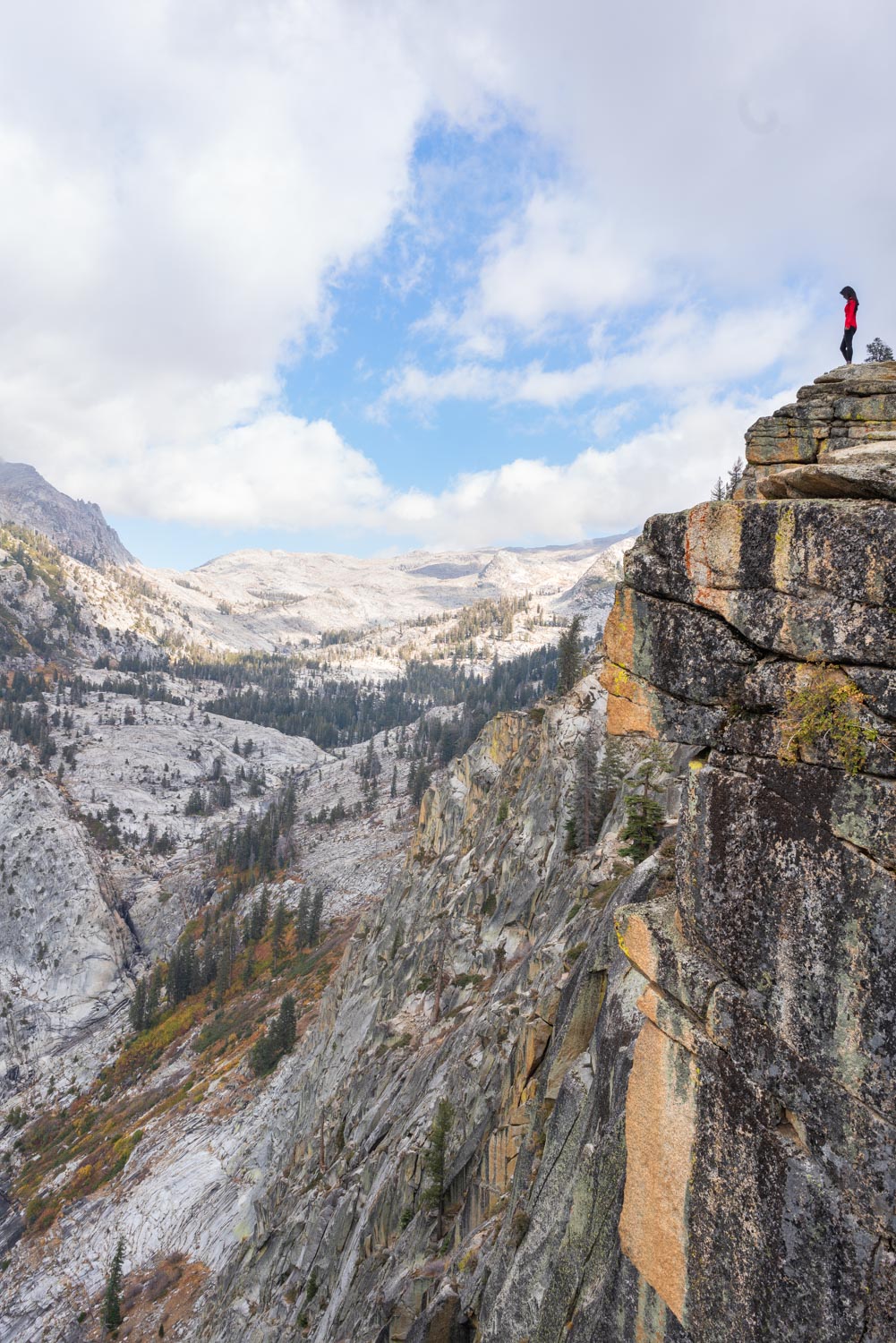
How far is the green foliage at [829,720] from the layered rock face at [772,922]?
0.08ft

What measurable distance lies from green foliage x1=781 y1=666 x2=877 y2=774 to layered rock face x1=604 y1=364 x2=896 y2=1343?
3cm

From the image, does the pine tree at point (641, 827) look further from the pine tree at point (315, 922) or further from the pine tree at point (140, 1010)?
the pine tree at point (140, 1010)

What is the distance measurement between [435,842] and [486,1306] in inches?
2224

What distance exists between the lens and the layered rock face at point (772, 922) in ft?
27.2

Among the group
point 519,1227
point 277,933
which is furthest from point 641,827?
point 277,933

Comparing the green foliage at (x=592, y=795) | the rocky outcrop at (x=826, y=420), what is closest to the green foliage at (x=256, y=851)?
the green foliage at (x=592, y=795)

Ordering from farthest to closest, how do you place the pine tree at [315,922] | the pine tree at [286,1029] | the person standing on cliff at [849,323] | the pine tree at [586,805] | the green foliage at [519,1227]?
the pine tree at [315,922], the pine tree at [286,1029], the pine tree at [586,805], the person standing on cliff at [849,323], the green foliage at [519,1227]

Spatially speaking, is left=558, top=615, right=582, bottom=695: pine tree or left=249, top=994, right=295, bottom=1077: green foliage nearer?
left=249, top=994, right=295, bottom=1077: green foliage

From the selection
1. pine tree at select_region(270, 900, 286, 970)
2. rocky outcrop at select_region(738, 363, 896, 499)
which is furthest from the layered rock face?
pine tree at select_region(270, 900, 286, 970)

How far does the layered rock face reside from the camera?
8297 millimetres

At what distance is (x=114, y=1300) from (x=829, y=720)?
71189 mm

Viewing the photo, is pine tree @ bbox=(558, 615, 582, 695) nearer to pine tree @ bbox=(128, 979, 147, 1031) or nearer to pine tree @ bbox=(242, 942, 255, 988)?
pine tree @ bbox=(242, 942, 255, 988)

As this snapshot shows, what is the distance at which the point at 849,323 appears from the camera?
54.4ft

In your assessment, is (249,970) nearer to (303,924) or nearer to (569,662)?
(303,924)
